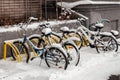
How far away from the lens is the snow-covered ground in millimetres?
8000

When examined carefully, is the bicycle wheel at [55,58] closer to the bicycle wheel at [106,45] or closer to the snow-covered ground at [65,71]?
the snow-covered ground at [65,71]

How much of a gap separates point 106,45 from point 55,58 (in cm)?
273

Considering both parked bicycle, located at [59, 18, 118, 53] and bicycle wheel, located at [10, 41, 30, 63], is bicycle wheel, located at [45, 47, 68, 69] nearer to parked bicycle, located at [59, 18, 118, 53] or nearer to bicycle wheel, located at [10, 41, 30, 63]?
bicycle wheel, located at [10, 41, 30, 63]

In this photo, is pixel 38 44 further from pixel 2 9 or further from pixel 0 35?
pixel 2 9

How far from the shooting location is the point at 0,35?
31.7 ft

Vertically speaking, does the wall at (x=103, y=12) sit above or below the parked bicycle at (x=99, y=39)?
above

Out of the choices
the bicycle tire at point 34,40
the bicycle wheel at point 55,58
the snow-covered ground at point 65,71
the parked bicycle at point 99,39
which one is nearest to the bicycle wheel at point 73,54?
the snow-covered ground at point 65,71

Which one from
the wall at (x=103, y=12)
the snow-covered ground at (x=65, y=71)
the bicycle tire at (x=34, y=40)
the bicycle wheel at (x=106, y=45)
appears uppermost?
the wall at (x=103, y=12)

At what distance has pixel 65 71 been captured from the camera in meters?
8.34

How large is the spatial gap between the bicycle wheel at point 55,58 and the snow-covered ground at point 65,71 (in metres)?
0.17

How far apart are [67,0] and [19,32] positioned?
4.20m

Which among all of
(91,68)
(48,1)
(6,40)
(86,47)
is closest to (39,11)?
(48,1)

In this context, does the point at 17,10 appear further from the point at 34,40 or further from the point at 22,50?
the point at 22,50

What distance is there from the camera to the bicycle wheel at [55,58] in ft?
27.8
